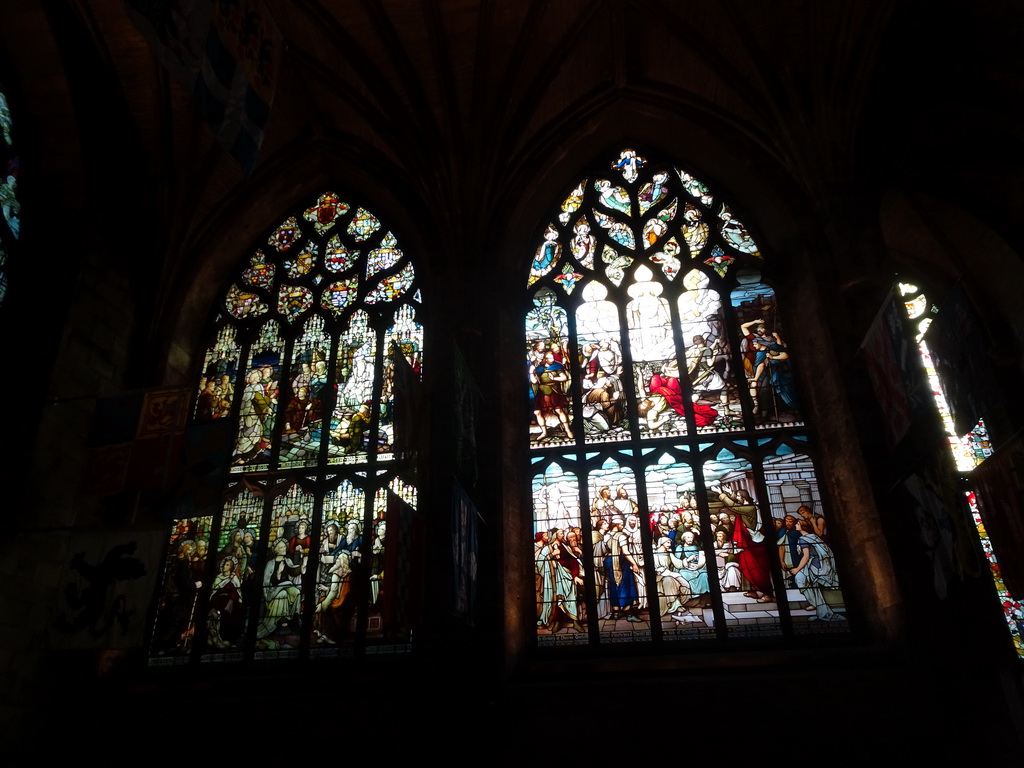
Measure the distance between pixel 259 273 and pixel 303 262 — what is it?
63 cm

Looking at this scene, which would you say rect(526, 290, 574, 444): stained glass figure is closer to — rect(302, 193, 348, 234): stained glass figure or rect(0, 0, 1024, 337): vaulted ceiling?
rect(0, 0, 1024, 337): vaulted ceiling

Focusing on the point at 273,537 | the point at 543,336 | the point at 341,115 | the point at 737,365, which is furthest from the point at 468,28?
the point at 273,537

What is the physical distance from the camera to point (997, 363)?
32.7ft

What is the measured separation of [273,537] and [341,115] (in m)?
5.54

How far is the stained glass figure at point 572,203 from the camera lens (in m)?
10.2

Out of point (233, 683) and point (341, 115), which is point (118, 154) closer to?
point (341, 115)

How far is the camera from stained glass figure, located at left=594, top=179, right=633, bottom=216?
10.1 metres

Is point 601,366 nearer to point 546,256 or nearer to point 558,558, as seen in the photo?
point 546,256

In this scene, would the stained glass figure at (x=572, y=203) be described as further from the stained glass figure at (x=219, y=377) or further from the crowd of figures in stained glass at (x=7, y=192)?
the crowd of figures in stained glass at (x=7, y=192)

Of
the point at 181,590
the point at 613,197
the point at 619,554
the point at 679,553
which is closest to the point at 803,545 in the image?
the point at 679,553

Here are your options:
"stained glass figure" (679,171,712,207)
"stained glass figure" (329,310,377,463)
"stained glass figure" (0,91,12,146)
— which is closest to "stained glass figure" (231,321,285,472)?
"stained glass figure" (329,310,377,463)

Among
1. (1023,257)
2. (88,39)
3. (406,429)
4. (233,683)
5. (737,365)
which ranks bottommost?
(233,683)

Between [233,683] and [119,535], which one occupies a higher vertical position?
[119,535]

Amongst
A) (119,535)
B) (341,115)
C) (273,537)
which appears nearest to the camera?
(119,535)
